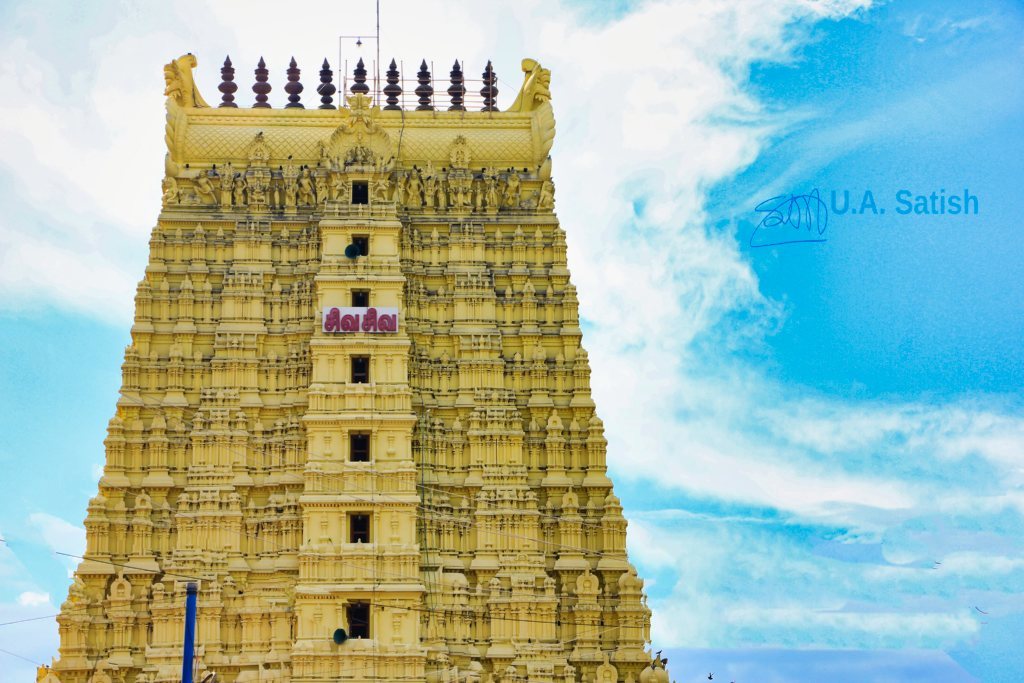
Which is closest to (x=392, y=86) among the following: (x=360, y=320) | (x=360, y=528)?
(x=360, y=320)

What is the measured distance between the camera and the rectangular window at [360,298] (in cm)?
6284

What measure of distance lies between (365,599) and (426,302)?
1158 cm

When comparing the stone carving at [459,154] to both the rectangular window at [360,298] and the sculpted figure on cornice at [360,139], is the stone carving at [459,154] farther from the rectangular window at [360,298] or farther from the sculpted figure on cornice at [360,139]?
the rectangular window at [360,298]

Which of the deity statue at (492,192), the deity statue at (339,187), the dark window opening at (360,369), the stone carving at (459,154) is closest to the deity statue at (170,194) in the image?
the deity statue at (339,187)

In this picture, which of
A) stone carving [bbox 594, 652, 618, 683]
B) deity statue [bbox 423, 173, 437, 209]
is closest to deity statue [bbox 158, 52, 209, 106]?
deity statue [bbox 423, 173, 437, 209]

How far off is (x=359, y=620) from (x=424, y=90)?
21770 mm

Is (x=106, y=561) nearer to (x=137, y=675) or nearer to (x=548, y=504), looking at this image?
(x=137, y=675)

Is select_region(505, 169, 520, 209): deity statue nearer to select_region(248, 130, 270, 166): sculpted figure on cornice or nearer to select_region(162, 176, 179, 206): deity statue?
select_region(248, 130, 270, 166): sculpted figure on cornice

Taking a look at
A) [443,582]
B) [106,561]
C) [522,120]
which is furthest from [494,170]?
[106,561]

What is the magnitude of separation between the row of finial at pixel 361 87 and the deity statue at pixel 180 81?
1740 millimetres

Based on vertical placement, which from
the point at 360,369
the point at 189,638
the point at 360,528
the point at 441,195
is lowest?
the point at 189,638

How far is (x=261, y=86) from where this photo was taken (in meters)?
69.1

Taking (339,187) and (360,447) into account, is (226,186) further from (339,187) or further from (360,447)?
(360,447)

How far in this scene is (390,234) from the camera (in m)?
63.7
